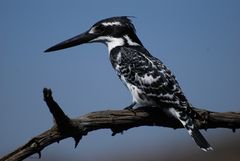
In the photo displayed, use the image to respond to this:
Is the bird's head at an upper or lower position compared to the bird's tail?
upper

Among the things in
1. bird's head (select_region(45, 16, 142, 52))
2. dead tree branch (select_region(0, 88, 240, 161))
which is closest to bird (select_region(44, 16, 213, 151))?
bird's head (select_region(45, 16, 142, 52))

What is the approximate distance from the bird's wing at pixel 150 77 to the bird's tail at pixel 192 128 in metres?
0.12

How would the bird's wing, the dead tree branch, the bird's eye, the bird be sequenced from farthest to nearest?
the bird's eye, the bird's wing, the bird, the dead tree branch

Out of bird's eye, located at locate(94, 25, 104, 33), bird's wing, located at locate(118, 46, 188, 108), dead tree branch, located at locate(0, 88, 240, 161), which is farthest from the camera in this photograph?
bird's eye, located at locate(94, 25, 104, 33)

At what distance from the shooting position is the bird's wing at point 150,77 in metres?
4.64

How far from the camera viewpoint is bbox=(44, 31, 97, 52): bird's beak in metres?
5.60

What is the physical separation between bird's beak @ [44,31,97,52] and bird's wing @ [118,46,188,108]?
1.64 ft

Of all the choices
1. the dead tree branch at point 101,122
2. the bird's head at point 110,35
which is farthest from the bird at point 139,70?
the dead tree branch at point 101,122

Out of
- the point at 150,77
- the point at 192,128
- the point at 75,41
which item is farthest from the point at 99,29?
the point at 192,128

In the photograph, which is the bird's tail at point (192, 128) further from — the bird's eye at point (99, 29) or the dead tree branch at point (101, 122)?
the bird's eye at point (99, 29)

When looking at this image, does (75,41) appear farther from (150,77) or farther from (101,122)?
(101,122)

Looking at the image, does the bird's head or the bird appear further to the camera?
the bird's head

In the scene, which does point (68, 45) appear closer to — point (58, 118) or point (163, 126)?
point (163, 126)

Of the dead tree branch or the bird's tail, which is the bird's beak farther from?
the bird's tail
